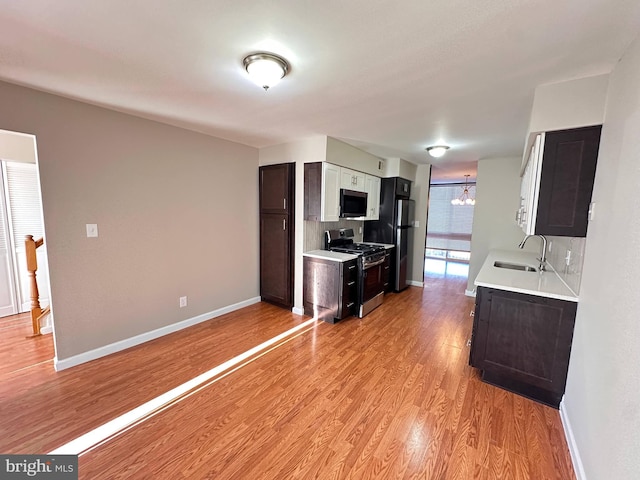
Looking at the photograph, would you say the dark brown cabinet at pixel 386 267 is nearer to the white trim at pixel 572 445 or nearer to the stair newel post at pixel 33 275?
the white trim at pixel 572 445

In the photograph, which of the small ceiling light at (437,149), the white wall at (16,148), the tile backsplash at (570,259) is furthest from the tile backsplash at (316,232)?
the white wall at (16,148)

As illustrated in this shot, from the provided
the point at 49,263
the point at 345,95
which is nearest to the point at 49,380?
the point at 49,263

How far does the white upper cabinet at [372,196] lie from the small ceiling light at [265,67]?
2.92 meters

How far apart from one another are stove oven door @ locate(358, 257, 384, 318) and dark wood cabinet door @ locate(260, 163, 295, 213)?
58.4 inches

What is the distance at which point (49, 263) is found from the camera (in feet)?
7.62

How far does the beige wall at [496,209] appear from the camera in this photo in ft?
14.5

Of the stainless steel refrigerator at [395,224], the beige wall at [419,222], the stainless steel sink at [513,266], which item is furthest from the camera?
the beige wall at [419,222]

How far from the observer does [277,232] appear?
4.02 metres

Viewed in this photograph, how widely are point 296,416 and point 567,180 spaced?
8.66ft

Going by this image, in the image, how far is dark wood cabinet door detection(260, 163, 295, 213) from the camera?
3.80 meters

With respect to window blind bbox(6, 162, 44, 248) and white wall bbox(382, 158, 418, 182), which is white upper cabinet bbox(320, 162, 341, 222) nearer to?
white wall bbox(382, 158, 418, 182)

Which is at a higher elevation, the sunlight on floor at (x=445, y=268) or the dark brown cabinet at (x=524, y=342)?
the dark brown cabinet at (x=524, y=342)

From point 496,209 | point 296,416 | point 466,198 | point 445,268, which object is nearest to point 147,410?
point 296,416

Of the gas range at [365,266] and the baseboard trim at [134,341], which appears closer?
the baseboard trim at [134,341]
